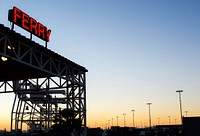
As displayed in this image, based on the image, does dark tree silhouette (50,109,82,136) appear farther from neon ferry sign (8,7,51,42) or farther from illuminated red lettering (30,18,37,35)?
illuminated red lettering (30,18,37,35)

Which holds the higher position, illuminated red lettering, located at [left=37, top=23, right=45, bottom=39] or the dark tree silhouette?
illuminated red lettering, located at [left=37, top=23, right=45, bottom=39]

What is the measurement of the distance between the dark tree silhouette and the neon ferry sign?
986 cm

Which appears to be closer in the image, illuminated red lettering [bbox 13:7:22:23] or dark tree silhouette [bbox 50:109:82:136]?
illuminated red lettering [bbox 13:7:22:23]

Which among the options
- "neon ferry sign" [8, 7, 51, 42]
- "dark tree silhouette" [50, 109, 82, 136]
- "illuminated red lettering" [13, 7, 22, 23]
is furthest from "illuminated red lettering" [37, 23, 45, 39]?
"dark tree silhouette" [50, 109, 82, 136]

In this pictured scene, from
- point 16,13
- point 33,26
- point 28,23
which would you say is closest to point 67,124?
point 33,26

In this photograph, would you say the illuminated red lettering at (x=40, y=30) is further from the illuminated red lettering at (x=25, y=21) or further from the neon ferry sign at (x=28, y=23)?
the illuminated red lettering at (x=25, y=21)

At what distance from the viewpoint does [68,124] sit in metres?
35.4

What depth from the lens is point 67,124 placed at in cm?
3550

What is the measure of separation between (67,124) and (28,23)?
13.5 metres

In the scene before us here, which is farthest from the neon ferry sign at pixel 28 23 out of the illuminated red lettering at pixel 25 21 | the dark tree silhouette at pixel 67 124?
the dark tree silhouette at pixel 67 124

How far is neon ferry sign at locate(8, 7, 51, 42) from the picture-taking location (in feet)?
87.8

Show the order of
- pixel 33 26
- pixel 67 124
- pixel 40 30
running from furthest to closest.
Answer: pixel 67 124, pixel 40 30, pixel 33 26

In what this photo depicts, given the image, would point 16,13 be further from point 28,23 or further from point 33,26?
point 33,26

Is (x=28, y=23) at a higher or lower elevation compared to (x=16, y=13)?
lower
